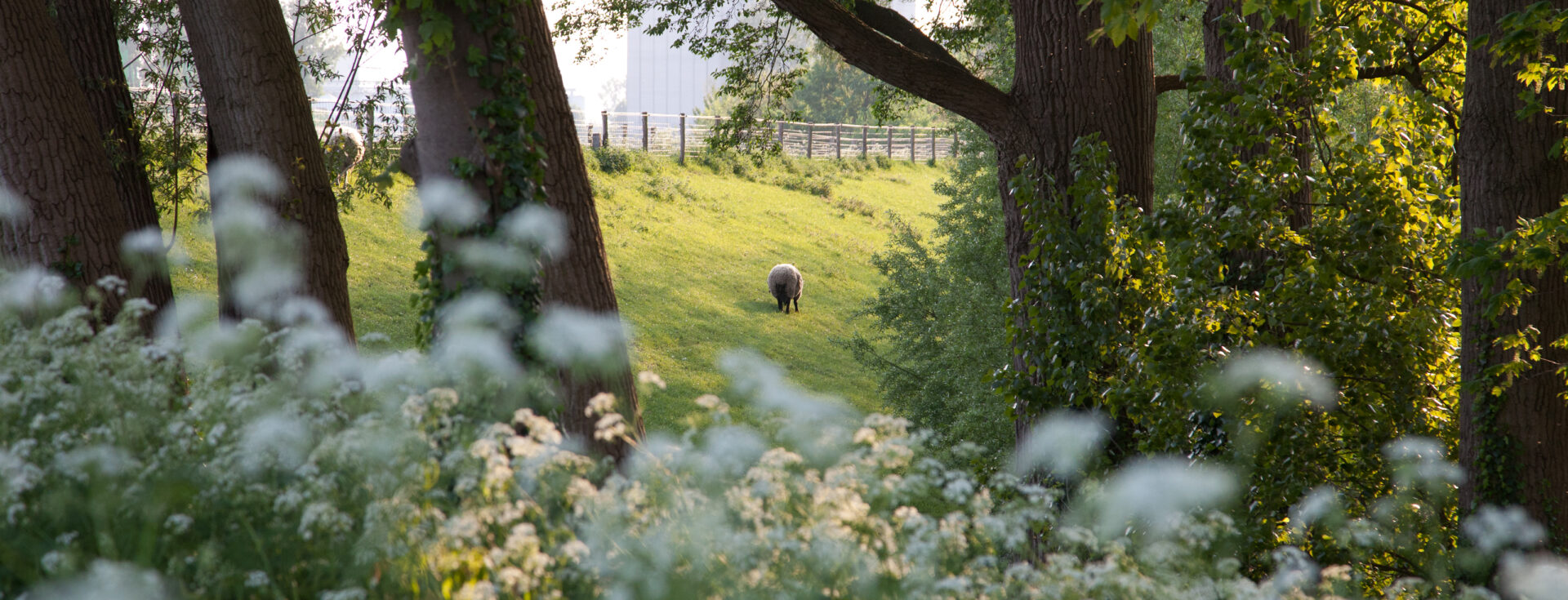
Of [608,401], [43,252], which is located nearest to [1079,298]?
[608,401]

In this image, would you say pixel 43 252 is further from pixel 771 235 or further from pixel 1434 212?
pixel 771 235

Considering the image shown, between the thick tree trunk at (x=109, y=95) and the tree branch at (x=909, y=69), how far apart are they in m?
3.96

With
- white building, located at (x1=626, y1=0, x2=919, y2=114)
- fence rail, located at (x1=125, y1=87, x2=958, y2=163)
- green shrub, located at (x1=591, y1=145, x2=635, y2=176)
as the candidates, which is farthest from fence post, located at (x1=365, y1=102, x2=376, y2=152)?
white building, located at (x1=626, y1=0, x2=919, y2=114)

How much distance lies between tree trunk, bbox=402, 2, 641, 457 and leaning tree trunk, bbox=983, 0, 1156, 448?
2.45 meters

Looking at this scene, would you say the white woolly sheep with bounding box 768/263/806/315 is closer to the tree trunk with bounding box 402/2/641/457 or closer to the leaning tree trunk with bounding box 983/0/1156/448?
the leaning tree trunk with bounding box 983/0/1156/448

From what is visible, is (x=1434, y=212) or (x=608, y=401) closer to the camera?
(x=608, y=401)

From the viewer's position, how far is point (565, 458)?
99.7 inches

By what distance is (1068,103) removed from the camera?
18.2 ft

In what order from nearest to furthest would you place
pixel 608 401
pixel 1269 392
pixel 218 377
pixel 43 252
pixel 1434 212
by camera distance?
pixel 608 401
pixel 218 377
pixel 1269 392
pixel 1434 212
pixel 43 252

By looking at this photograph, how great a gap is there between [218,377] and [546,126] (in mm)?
1492

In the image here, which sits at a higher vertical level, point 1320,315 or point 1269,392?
point 1320,315

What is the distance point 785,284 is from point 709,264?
2.25 metres

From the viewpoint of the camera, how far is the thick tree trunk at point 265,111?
5.43 m

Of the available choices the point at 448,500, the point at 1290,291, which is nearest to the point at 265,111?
the point at 448,500
